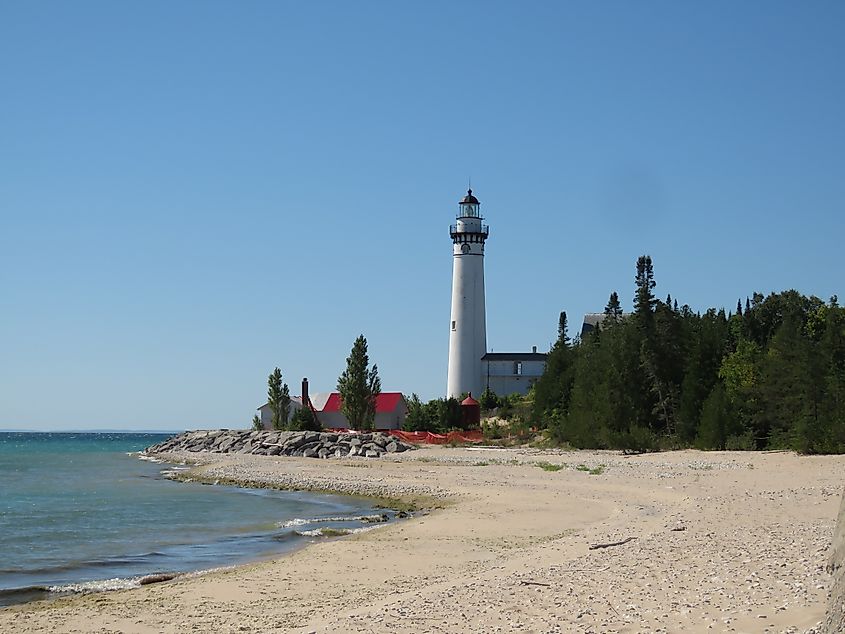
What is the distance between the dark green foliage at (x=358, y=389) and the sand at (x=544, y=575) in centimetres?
3838

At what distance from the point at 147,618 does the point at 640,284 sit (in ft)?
145

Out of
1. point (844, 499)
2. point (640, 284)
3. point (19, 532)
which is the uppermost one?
point (640, 284)

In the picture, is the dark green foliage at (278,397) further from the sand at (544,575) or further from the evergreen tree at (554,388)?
the sand at (544,575)

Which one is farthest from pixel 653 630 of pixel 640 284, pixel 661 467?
pixel 640 284

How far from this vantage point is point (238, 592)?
15078 mm

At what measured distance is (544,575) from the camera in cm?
1388

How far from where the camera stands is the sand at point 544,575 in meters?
11.0

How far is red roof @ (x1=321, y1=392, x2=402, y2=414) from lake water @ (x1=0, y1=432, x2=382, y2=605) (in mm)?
31779

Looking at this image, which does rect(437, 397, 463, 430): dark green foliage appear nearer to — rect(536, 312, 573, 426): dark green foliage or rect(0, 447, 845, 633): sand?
rect(536, 312, 573, 426): dark green foliage

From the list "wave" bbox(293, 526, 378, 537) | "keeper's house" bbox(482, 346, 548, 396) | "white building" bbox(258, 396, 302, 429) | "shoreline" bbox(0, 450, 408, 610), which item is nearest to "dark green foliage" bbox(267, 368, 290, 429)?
"white building" bbox(258, 396, 302, 429)

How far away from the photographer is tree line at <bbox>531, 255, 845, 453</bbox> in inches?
1459

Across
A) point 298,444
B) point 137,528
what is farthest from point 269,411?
point 137,528

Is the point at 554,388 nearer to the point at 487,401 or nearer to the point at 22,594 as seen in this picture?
the point at 487,401

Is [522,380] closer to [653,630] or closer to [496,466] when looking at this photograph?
→ [496,466]
